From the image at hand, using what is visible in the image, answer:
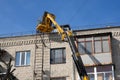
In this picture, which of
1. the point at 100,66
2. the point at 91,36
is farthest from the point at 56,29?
the point at 100,66

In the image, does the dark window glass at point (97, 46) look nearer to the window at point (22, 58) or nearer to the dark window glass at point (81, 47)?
the dark window glass at point (81, 47)

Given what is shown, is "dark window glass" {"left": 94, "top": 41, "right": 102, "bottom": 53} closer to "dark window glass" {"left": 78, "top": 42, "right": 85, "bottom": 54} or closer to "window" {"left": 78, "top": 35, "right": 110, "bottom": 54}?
"window" {"left": 78, "top": 35, "right": 110, "bottom": 54}

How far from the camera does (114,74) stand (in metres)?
29.9

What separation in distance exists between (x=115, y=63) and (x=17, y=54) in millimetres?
9485

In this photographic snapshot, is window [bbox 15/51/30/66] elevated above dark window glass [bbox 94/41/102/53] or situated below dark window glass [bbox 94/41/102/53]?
below

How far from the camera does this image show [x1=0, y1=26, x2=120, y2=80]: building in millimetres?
30125

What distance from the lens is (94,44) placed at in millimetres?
31250

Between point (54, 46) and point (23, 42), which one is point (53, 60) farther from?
point (23, 42)

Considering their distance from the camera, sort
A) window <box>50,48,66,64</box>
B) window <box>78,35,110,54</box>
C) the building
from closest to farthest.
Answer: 1. the building
2. window <box>78,35,110,54</box>
3. window <box>50,48,66,64</box>

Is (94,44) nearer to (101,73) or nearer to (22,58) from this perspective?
(101,73)

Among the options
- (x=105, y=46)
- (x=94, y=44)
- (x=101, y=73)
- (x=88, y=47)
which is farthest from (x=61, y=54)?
(x=101, y=73)

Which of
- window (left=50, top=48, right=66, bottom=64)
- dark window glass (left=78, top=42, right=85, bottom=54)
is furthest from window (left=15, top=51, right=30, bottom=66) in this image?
dark window glass (left=78, top=42, right=85, bottom=54)

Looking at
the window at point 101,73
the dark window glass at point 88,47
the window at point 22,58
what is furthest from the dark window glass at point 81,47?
the window at point 22,58

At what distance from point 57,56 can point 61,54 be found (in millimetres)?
413
